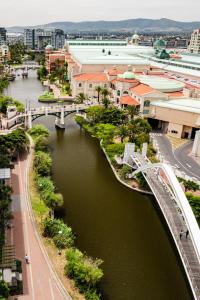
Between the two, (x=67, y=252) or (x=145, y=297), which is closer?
(x=145, y=297)

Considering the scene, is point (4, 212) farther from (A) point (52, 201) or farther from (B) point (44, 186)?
(B) point (44, 186)

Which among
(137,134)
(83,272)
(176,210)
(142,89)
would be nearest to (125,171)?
(176,210)

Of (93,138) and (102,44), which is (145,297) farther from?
(102,44)

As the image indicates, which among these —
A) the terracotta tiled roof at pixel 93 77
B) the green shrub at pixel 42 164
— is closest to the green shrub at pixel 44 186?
the green shrub at pixel 42 164

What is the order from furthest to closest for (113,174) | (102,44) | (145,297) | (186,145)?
1. (102,44)
2. (186,145)
3. (113,174)
4. (145,297)

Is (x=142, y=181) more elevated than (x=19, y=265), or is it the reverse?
(x=142, y=181)

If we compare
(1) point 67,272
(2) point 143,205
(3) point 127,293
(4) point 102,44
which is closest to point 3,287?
(1) point 67,272

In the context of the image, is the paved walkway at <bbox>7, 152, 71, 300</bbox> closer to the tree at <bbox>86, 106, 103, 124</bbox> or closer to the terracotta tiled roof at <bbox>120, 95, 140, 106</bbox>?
the tree at <bbox>86, 106, 103, 124</bbox>

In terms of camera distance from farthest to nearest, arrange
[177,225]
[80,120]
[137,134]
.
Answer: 1. [80,120]
2. [137,134]
3. [177,225]
